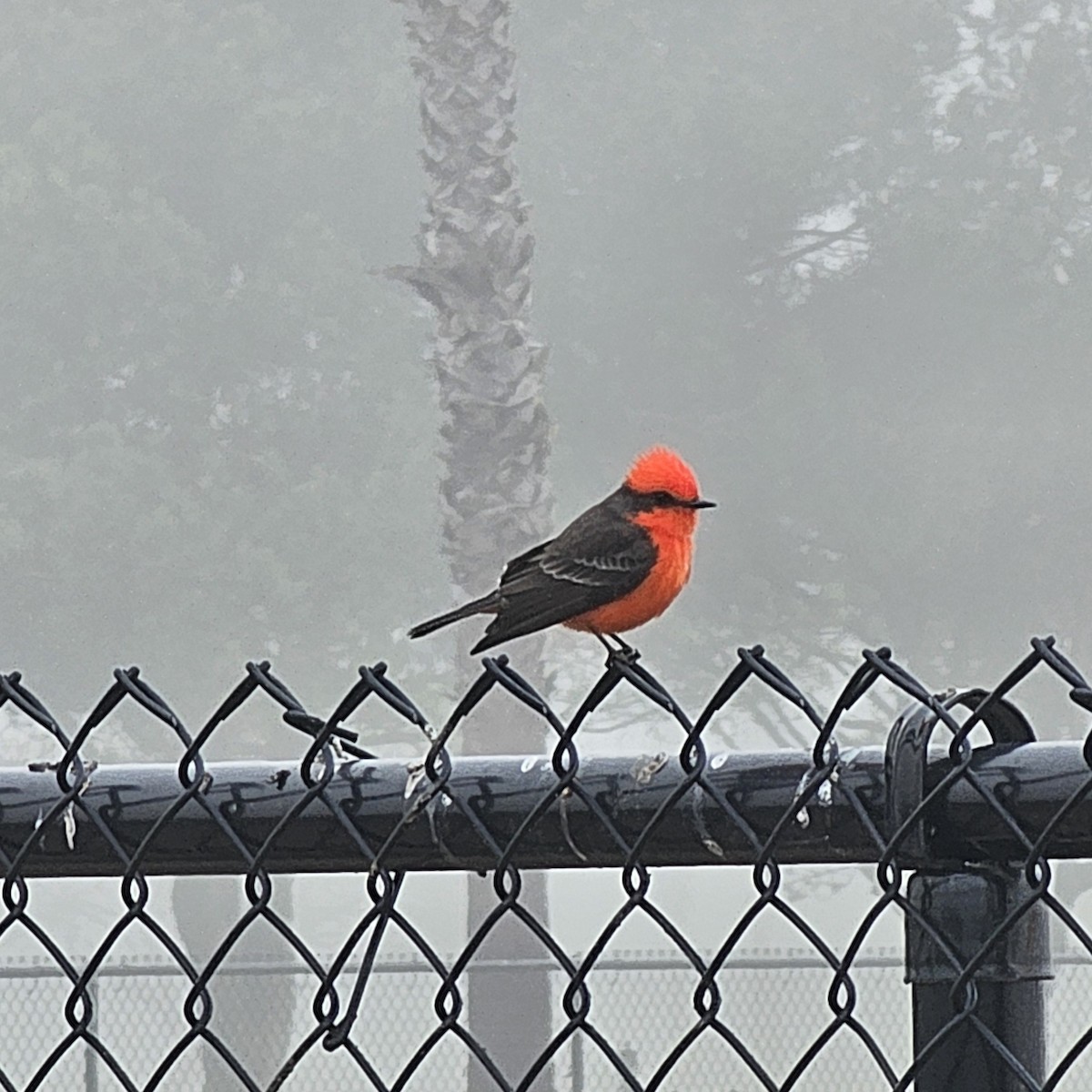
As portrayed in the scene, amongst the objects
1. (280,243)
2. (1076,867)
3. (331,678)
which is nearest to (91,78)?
(280,243)

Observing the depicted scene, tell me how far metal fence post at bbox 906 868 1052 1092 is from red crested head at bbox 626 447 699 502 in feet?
7.37

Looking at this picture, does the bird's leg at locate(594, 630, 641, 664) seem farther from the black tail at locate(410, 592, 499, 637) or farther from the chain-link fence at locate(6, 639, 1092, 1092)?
the chain-link fence at locate(6, 639, 1092, 1092)

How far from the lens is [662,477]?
315 centimetres

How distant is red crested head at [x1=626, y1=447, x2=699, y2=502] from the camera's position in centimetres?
313

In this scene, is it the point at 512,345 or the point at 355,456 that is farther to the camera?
the point at 355,456

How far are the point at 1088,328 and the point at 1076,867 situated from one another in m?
3.82

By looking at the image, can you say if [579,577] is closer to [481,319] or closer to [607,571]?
[607,571]

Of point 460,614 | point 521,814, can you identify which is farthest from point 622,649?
point 521,814

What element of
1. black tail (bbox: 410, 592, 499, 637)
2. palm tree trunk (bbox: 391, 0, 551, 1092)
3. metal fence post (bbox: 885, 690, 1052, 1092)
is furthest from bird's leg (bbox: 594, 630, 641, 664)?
palm tree trunk (bbox: 391, 0, 551, 1092)

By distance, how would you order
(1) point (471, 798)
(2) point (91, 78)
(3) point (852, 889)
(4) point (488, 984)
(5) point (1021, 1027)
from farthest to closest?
1. (2) point (91, 78)
2. (3) point (852, 889)
3. (4) point (488, 984)
4. (1) point (471, 798)
5. (5) point (1021, 1027)

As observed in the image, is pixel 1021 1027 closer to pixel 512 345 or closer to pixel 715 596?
pixel 512 345

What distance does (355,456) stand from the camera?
14.4m

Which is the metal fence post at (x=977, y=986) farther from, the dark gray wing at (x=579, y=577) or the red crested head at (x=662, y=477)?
the red crested head at (x=662, y=477)

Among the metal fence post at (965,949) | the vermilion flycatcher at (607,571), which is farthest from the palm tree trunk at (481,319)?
the metal fence post at (965,949)
